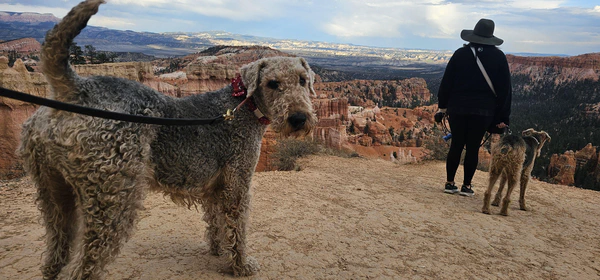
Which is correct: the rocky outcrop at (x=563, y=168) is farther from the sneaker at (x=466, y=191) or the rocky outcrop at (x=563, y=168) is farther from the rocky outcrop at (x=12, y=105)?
the rocky outcrop at (x=12, y=105)

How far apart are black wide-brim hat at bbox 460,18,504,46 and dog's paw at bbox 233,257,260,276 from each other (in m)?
5.35

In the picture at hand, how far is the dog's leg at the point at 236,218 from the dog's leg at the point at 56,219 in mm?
1209

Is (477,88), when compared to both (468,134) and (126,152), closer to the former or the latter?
(468,134)

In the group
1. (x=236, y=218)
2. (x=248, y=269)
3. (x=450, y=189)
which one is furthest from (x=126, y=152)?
(x=450, y=189)

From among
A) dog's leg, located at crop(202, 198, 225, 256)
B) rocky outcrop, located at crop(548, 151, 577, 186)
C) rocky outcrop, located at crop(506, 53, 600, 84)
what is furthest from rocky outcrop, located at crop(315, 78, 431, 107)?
dog's leg, located at crop(202, 198, 225, 256)

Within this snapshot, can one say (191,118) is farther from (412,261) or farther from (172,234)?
(412,261)

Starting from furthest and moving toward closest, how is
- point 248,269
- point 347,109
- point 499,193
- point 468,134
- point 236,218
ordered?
point 347,109 → point 499,193 → point 468,134 → point 248,269 → point 236,218

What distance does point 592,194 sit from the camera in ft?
28.8

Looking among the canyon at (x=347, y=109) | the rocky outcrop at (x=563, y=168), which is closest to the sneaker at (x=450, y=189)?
the canyon at (x=347, y=109)

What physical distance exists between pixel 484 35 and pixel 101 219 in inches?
255

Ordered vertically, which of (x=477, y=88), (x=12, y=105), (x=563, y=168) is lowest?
(x=563, y=168)

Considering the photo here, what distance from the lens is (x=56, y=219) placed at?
9.11 feet

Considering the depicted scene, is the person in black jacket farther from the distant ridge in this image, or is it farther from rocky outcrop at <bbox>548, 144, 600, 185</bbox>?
the distant ridge

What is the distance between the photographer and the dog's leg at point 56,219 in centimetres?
265
